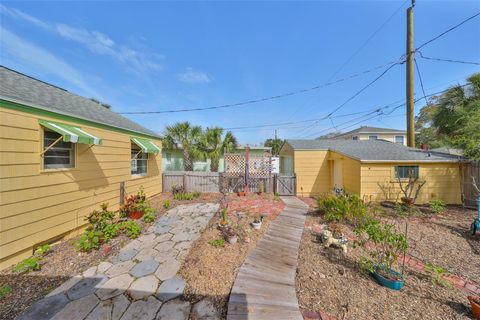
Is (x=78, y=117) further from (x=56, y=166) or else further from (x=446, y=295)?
(x=446, y=295)

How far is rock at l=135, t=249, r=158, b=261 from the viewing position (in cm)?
371

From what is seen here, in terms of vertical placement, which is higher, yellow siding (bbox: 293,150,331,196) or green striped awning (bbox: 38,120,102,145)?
green striped awning (bbox: 38,120,102,145)

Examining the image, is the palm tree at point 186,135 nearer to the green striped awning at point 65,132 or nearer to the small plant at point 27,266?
the green striped awning at point 65,132

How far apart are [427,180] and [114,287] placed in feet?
36.7

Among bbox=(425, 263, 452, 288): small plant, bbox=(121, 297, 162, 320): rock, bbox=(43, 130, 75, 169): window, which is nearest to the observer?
bbox=(121, 297, 162, 320): rock

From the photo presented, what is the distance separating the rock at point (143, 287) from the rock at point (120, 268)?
462 millimetres

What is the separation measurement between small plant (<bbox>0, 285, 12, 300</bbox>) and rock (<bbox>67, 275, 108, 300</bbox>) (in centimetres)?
85

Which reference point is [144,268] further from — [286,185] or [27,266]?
[286,185]

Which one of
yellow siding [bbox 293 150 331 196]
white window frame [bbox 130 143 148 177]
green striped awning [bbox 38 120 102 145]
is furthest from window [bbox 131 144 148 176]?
yellow siding [bbox 293 150 331 196]

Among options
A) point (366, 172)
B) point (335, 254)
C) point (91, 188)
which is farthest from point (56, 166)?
point (366, 172)

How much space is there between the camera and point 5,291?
9.09ft

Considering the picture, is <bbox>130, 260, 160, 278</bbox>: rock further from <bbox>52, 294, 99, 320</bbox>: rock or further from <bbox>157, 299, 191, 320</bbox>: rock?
<bbox>157, 299, 191, 320</bbox>: rock

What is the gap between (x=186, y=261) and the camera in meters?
3.55

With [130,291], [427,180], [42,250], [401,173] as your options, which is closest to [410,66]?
[401,173]
